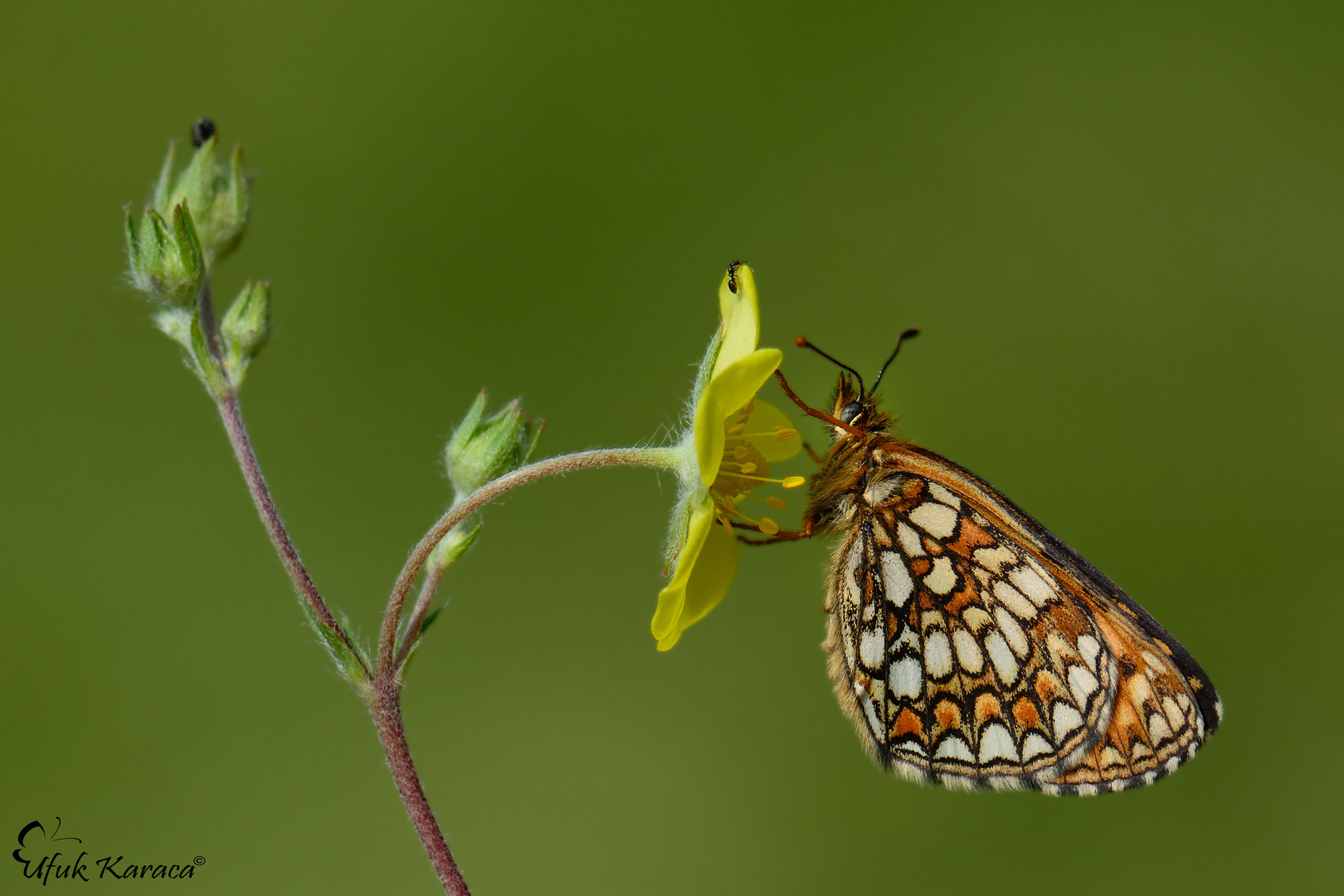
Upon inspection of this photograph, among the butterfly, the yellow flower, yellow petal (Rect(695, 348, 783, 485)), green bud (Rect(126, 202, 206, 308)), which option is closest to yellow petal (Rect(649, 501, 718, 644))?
the yellow flower

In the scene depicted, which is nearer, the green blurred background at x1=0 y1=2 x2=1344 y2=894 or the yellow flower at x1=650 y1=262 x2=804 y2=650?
the yellow flower at x1=650 y1=262 x2=804 y2=650

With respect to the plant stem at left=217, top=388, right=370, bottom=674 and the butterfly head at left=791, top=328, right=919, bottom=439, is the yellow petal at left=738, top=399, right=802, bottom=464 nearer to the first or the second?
the butterfly head at left=791, top=328, right=919, bottom=439

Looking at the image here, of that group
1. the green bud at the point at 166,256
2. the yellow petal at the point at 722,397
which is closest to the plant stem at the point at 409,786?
the yellow petal at the point at 722,397

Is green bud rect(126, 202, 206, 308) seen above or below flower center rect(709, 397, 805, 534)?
above

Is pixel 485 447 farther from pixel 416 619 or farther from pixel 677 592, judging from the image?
pixel 677 592

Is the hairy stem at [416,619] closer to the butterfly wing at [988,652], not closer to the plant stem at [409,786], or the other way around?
the plant stem at [409,786]

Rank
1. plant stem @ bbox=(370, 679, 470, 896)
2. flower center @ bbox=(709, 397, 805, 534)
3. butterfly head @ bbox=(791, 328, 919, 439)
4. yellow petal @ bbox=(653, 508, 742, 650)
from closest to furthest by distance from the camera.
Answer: plant stem @ bbox=(370, 679, 470, 896)
yellow petal @ bbox=(653, 508, 742, 650)
flower center @ bbox=(709, 397, 805, 534)
butterfly head @ bbox=(791, 328, 919, 439)

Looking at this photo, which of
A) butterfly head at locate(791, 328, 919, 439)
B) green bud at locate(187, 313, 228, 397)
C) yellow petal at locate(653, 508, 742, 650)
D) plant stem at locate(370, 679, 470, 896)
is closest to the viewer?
plant stem at locate(370, 679, 470, 896)

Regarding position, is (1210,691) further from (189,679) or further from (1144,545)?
(189,679)
